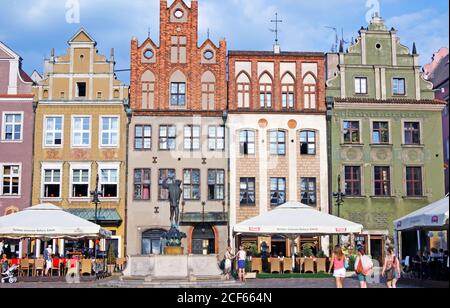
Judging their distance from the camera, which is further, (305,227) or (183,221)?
(183,221)

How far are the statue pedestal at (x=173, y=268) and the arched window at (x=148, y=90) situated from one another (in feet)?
50.6

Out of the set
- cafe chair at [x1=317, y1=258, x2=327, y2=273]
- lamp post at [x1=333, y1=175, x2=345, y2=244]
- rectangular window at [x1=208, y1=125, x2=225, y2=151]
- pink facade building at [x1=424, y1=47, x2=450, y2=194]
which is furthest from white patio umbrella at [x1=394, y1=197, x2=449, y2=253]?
pink facade building at [x1=424, y1=47, x2=450, y2=194]

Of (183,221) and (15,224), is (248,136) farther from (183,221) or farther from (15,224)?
(15,224)

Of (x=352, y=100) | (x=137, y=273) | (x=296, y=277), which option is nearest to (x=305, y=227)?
(x=296, y=277)

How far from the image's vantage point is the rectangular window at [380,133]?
36.7m

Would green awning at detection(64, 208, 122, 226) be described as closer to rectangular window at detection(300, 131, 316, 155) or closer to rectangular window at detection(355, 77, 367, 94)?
rectangular window at detection(300, 131, 316, 155)

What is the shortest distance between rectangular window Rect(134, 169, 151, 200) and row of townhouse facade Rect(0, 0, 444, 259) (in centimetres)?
8

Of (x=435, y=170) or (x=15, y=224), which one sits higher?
(x=435, y=170)

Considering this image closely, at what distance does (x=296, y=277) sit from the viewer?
25266 mm

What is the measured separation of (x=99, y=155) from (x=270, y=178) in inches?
380

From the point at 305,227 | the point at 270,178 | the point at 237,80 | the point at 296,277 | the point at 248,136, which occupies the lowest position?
the point at 296,277

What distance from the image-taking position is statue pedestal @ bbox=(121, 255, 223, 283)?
70.4ft

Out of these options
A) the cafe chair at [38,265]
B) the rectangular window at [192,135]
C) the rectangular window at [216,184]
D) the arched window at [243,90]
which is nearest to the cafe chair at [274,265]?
the cafe chair at [38,265]

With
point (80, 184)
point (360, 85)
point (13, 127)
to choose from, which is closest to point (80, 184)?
point (80, 184)
